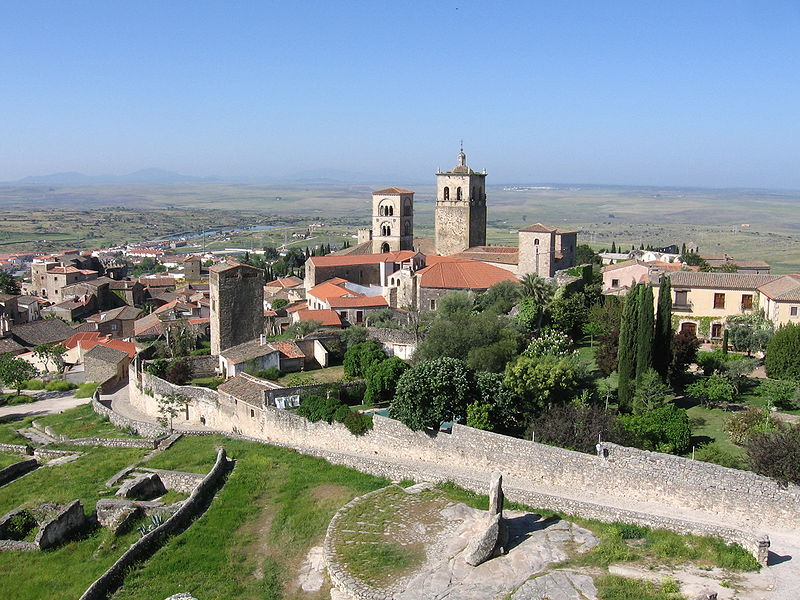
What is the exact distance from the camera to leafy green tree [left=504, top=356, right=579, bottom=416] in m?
21.9

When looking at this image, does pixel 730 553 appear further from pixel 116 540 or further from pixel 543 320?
pixel 543 320

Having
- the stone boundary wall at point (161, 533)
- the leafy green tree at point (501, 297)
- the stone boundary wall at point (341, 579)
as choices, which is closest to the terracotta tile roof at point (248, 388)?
the stone boundary wall at point (161, 533)

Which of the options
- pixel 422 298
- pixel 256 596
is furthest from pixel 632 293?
pixel 422 298

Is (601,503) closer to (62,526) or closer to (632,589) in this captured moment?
(632,589)

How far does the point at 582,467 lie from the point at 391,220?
42.7 metres

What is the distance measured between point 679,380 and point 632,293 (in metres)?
3.43

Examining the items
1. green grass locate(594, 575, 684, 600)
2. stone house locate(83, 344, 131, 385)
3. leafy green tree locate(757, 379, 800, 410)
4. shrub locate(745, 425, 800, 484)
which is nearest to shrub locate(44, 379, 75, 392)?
stone house locate(83, 344, 131, 385)

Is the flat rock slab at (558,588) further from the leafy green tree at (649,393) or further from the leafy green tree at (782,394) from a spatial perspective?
the leafy green tree at (782,394)

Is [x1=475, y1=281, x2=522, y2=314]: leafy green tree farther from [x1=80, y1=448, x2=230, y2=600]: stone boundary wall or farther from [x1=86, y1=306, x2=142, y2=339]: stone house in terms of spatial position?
[x1=86, y1=306, x2=142, y2=339]: stone house

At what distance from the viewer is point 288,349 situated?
31.9 meters

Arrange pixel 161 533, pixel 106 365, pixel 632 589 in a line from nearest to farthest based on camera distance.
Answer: pixel 632 589, pixel 161 533, pixel 106 365

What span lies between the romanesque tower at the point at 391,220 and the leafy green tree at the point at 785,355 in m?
36.6

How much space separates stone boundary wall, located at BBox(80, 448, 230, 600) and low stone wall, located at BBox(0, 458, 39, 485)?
671 centimetres

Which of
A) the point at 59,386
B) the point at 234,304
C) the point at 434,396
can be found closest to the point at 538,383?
the point at 434,396
